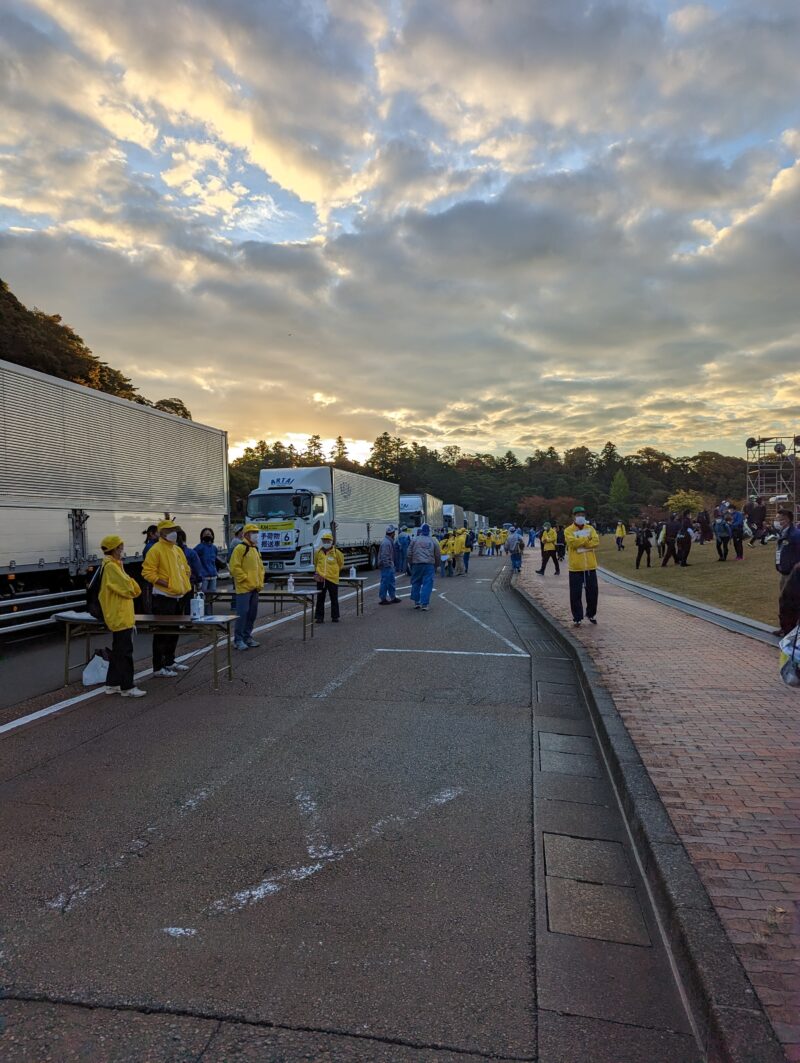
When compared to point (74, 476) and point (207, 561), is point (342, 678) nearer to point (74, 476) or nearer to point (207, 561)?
point (207, 561)

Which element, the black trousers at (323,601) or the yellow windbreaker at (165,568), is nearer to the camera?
the yellow windbreaker at (165,568)

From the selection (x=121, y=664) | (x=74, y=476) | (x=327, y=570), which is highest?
(x=74, y=476)

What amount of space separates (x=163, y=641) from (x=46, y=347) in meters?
32.3

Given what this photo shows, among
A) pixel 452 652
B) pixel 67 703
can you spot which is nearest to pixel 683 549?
pixel 452 652

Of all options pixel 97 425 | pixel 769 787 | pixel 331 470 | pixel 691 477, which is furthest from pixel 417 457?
pixel 769 787

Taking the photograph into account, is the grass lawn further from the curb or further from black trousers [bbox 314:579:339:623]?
the curb

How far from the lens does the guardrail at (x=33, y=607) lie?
9659mm

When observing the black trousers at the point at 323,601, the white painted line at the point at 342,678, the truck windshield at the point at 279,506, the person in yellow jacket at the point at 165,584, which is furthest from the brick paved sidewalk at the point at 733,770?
the truck windshield at the point at 279,506

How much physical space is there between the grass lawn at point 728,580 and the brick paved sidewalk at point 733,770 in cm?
401

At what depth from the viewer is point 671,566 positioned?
23.6 metres

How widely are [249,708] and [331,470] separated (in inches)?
692

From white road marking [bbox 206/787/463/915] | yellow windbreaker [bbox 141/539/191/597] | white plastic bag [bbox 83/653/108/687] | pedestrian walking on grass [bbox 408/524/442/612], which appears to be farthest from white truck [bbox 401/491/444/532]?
white road marking [bbox 206/787/463/915]

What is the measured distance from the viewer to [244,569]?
967 cm

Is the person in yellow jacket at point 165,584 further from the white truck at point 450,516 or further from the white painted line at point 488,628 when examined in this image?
the white truck at point 450,516
